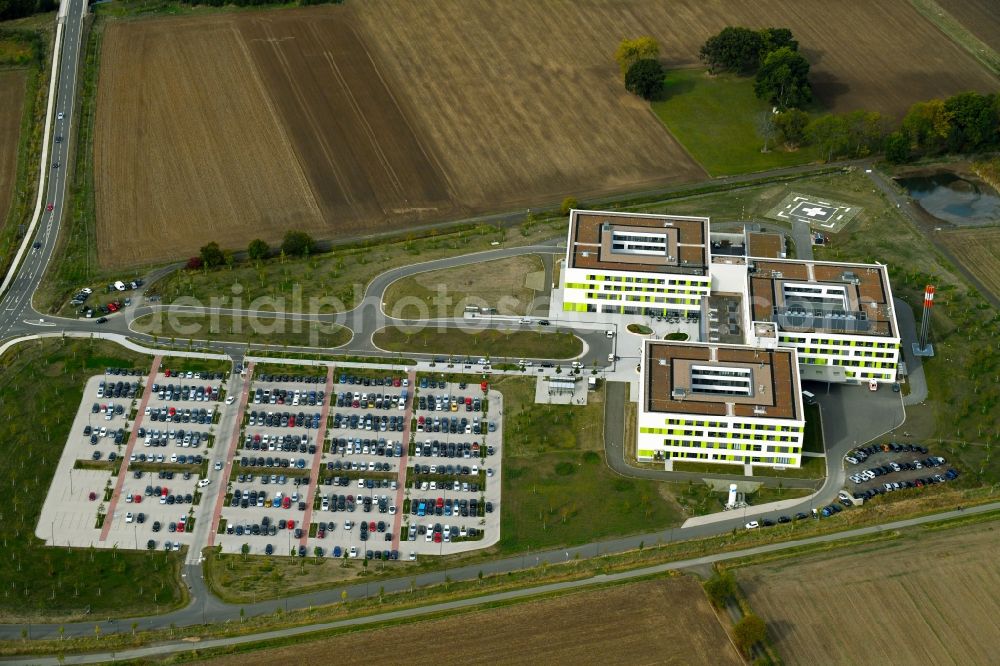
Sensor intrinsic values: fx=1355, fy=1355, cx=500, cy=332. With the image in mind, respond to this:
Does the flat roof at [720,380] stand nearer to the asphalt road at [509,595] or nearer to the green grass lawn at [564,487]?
the green grass lawn at [564,487]

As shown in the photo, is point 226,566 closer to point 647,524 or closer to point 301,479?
point 301,479

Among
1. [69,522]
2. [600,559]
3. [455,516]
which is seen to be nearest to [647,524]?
[600,559]

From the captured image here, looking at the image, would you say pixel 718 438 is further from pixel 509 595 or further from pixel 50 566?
pixel 50 566

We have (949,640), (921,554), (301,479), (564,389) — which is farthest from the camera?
(564,389)

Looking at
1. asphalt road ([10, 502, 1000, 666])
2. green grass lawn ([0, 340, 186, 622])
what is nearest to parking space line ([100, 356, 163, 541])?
green grass lawn ([0, 340, 186, 622])

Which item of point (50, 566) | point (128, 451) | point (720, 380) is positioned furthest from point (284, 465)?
point (720, 380)

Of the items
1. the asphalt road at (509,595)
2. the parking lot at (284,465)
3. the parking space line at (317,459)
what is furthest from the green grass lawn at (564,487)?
the parking space line at (317,459)
